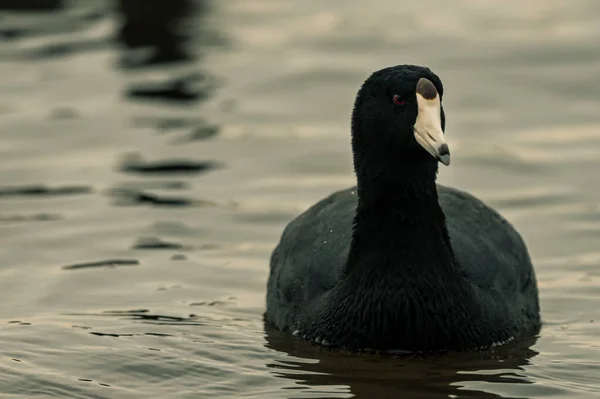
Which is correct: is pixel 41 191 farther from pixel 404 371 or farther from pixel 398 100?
pixel 404 371

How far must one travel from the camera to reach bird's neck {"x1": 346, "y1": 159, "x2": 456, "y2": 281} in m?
7.84

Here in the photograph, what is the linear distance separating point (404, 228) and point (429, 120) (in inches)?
24.7

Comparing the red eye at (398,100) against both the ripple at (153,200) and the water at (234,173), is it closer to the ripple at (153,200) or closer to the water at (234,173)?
the water at (234,173)

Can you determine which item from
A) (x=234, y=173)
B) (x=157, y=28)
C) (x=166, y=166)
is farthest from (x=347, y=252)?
(x=157, y=28)

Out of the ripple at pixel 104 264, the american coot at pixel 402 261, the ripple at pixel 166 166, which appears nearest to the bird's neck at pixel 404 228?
the american coot at pixel 402 261

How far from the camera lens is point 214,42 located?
50.5 feet

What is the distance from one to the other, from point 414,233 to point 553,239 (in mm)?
2480

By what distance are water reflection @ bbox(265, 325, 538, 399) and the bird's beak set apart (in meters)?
1.06

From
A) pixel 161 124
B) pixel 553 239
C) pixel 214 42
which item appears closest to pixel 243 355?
pixel 553 239

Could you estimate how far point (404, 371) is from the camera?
7.68 metres

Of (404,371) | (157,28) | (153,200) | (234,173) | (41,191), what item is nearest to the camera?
(404,371)

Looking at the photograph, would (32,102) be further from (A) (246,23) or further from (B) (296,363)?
(B) (296,363)

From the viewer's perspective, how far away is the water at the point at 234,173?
776 centimetres

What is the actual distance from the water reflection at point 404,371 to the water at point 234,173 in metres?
0.01
